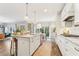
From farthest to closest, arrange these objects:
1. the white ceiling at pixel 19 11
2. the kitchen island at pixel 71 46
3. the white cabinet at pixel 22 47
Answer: the white ceiling at pixel 19 11
the white cabinet at pixel 22 47
the kitchen island at pixel 71 46

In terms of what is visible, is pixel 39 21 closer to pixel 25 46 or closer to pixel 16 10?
pixel 16 10

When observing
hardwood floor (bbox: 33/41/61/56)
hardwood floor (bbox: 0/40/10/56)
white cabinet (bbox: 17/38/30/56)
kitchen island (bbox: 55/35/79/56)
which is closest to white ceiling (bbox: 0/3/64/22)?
white cabinet (bbox: 17/38/30/56)

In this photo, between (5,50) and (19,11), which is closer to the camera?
(19,11)

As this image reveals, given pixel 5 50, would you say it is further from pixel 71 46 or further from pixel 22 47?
pixel 71 46

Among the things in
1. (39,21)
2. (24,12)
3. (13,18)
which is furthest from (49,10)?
(13,18)

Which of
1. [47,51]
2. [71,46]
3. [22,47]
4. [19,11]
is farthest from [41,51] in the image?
[71,46]

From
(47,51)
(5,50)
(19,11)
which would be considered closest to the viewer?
(19,11)

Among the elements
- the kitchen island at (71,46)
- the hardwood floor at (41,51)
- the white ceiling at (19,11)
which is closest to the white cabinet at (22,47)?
the hardwood floor at (41,51)

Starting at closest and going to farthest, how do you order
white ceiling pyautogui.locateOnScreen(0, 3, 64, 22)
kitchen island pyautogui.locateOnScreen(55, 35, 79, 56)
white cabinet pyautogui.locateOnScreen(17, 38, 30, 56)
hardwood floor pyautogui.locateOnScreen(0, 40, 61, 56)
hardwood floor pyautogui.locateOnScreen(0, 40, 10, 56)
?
kitchen island pyautogui.locateOnScreen(55, 35, 79, 56), white cabinet pyautogui.locateOnScreen(17, 38, 30, 56), white ceiling pyautogui.locateOnScreen(0, 3, 64, 22), hardwood floor pyautogui.locateOnScreen(0, 40, 10, 56), hardwood floor pyautogui.locateOnScreen(0, 40, 61, 56)

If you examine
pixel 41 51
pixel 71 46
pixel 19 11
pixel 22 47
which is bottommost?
pixel 41 51

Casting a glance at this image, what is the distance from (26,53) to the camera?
3.51 metres

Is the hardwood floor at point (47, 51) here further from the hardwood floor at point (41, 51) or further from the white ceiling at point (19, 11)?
the white ceiling at point (19, 11)

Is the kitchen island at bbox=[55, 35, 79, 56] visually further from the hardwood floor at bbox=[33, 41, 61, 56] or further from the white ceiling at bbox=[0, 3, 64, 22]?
the white ceiling at bbox=[0, 3, 64, 22]

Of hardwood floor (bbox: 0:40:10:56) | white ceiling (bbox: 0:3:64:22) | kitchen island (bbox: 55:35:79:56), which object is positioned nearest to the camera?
kitchen island (bbox: 55:35:79:56)
